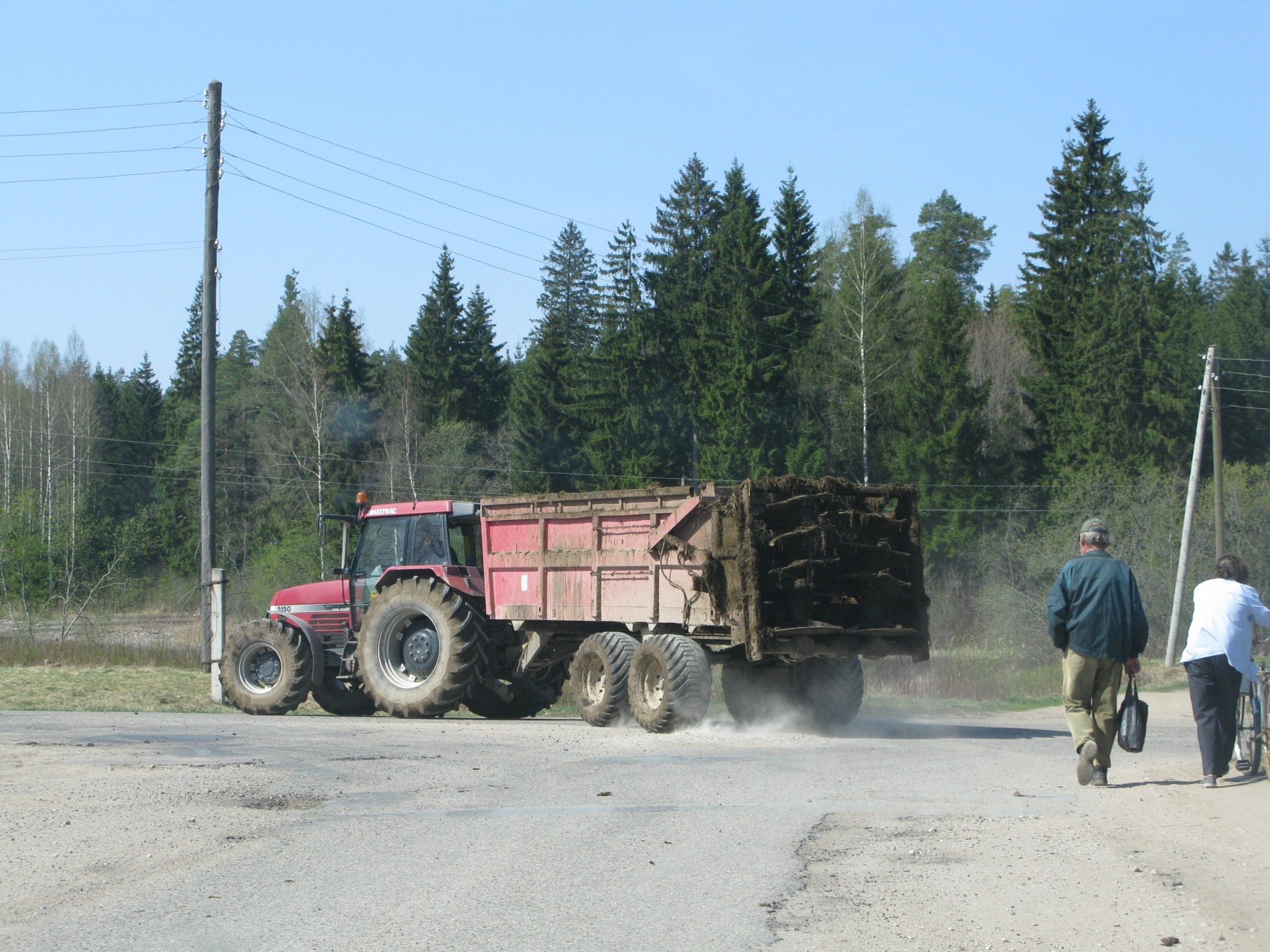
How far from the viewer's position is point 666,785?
31.5 ft

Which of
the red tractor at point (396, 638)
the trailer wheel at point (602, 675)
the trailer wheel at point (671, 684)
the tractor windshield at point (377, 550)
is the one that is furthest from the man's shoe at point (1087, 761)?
the tractor windshield at point (377, 550)

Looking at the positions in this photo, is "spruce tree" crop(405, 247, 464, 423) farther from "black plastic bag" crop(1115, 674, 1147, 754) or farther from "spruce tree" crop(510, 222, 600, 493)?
"black plastic bag" crop(1115, 674, 1147, 754)

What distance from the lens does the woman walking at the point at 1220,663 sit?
8.91m

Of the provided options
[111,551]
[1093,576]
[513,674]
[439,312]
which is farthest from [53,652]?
[439,312]

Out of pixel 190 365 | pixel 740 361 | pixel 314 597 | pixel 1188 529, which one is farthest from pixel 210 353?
pixel 190 365

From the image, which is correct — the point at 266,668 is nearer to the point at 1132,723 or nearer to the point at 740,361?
the point at 1132,723

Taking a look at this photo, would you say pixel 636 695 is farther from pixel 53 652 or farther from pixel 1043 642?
pixel 1043 642

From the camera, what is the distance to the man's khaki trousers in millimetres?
9070

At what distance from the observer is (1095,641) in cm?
902

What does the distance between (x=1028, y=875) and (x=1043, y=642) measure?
29482 millimetres

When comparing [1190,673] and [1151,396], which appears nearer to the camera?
[1190,673]

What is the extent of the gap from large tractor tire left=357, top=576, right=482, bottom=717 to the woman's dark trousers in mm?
8947

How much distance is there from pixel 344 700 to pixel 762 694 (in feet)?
21.7

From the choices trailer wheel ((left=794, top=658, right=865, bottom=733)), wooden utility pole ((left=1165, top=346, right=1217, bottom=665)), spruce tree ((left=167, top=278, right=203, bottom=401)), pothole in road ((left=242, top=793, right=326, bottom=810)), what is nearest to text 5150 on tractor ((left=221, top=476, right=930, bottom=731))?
trailer wheel ((left=794, top=658, right=865, bottom=733))
